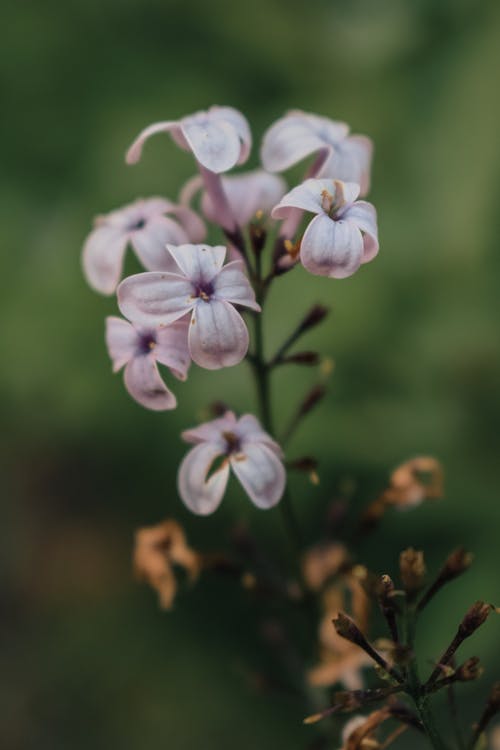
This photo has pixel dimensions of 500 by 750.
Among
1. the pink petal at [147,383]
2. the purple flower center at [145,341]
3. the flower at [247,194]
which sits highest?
the flower at [247,194]

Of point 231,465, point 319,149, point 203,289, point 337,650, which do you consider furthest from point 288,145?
point 337,650

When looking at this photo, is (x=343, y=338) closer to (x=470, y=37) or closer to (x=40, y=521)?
(x=470, y=37)

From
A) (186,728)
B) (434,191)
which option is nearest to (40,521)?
(186,728)

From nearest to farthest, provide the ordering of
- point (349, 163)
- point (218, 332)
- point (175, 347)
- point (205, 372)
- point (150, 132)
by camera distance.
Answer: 1. point (218, 332)
2. point (175, 347)
3. point (150, 132)
4. point (349, 163)
5. point (205, 372)

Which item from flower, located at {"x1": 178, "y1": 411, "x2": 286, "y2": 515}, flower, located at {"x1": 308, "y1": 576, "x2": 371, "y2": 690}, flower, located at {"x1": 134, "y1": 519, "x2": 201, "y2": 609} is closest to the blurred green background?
flower, located at {"x1": 308, "y1": 576, "x2": 371, "y2": 690}

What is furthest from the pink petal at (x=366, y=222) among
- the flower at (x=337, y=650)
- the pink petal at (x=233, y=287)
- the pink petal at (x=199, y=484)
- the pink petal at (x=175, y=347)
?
the flower at (x=337, y=650)

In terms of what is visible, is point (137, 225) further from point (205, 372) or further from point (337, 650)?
point (205, 372)

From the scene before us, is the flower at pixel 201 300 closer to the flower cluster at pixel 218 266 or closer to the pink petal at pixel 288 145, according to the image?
the flower cluster at pixel 218 266
